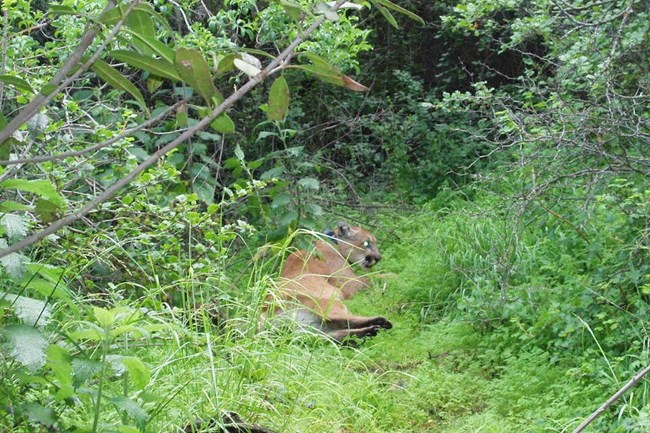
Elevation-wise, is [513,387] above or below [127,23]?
below

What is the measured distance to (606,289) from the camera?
509cm

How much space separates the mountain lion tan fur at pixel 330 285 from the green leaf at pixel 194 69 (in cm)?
280

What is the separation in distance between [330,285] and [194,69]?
4736 millimetres

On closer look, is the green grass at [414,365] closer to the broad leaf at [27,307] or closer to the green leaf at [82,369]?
the green leaf at [82,369]

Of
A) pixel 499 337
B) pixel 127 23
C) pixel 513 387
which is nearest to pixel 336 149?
pixel 499 337

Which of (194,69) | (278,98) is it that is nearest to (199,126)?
(194,69)

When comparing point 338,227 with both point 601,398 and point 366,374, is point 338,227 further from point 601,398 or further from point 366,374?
point 601,398

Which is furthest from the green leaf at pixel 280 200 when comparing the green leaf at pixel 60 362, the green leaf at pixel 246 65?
the green leaf at pixel 246 65

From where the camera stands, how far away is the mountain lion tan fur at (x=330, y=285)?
219 inches

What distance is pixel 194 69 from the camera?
6.75ft

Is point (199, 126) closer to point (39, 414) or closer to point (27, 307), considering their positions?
point (27, 307)

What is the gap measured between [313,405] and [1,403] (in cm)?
177

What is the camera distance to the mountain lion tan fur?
18.3 feet

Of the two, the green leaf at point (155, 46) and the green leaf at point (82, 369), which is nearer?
the green leaf at point (155, 46)
